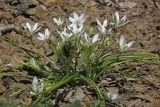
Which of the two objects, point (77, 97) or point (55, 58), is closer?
point (77, 97)

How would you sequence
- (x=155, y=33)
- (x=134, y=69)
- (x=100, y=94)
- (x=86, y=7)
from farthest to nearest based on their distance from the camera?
Answer: (x=86, y=7) → (x=155, y=33) → (x=134, y=69) → (x=100, y=94)

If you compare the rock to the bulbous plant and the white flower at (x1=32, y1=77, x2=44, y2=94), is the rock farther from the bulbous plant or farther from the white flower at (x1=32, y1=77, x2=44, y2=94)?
the white flower at (x1=32, y1=77, x2=44, y2=94)

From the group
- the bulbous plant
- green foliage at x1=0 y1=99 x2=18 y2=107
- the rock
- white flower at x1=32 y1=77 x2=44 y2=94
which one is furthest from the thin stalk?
the rock

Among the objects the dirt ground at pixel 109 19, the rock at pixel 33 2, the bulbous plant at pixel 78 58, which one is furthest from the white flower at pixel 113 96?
the rock at pixel 33 2

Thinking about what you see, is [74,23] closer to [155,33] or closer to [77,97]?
[77,97]

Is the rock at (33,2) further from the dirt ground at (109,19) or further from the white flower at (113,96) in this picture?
the white flower at (113,96)

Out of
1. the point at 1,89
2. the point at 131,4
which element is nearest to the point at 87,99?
the point at 1,89

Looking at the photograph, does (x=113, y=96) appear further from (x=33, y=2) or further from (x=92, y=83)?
(x=33, y=2)
